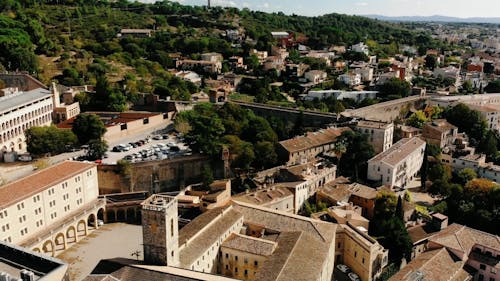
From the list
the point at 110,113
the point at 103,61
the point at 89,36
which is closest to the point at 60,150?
the point at 110,113

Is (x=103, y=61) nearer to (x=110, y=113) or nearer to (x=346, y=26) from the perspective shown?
(x=110, y=113)

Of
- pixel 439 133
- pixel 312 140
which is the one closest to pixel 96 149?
pixel 312 140

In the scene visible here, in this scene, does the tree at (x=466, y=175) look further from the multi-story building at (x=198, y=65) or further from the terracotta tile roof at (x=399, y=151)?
the multi-story building at (x=198, y=65)

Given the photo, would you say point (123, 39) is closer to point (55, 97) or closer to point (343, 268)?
point (55, 97)

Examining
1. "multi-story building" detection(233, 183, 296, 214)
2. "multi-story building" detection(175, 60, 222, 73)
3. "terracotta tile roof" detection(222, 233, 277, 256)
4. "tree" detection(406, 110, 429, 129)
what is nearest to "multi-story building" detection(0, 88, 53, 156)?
"multi-story building" detection(233, 183, 296, 214)

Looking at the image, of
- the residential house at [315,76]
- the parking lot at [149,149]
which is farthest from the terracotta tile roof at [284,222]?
the residential house at [315,76]

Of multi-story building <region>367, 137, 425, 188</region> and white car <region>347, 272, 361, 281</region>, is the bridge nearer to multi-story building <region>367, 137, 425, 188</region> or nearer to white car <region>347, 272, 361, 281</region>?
multi-story building <region>367, 137, 425, 188</region>
